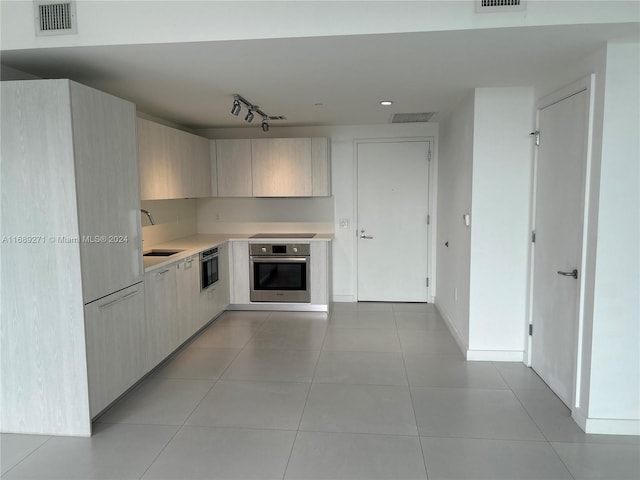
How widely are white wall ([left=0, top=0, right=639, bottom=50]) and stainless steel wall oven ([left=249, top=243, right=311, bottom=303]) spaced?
319 centimetres

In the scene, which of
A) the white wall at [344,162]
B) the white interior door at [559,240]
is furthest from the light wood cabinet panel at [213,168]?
the white interior door at [559,240]

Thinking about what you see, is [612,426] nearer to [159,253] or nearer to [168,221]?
[159,253]

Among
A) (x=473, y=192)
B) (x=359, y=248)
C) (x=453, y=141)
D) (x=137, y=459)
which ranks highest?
(x=453, y=141)

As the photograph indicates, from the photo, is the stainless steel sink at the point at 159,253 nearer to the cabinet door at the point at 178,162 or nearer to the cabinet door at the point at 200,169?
the cabinet door at the point at 178,162

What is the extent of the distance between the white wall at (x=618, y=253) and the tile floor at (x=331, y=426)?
11.3 inches

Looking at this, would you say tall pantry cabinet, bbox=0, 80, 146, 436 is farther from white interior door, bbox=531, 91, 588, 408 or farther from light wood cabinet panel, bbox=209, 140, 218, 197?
white interior door, bbox=531, 91, 588, 408

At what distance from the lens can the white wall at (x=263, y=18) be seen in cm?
229

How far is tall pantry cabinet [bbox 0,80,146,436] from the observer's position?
8.40 ft

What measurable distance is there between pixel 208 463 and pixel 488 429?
5.53 ft

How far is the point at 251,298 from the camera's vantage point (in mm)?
5570

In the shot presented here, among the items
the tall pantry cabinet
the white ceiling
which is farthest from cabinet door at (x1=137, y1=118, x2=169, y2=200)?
the tall pantry cabinet

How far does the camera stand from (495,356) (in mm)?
3883

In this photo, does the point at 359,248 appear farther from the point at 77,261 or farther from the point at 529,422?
the point at 77,261

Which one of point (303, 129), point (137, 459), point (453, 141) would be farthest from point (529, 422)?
point (303, 129)
